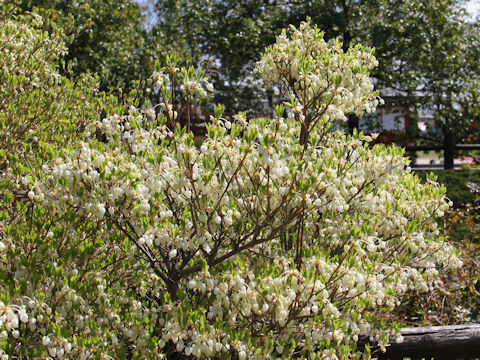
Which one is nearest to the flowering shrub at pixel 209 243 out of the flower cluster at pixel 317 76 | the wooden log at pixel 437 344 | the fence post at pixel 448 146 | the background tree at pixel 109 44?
the flower cluster at pixel 317 76

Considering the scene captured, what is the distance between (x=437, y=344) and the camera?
366cm

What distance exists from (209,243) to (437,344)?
6.71 ft

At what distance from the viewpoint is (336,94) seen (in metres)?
2.80

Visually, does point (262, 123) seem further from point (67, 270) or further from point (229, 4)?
point (229, 4)

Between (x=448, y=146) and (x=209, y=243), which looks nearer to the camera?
(x=209, y=243)

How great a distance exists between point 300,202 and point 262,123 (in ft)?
1.97

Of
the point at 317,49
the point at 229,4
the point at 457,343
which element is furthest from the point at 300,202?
the point at 229,4

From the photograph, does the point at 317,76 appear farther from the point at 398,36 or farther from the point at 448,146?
the point at 448,146

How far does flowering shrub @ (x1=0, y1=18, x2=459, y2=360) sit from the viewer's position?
2420mm

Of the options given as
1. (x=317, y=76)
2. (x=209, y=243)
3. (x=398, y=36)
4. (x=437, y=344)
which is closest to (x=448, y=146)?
(x=398, y=36)

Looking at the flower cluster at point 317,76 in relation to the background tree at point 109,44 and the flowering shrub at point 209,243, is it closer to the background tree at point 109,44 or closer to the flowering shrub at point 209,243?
the flowering shrub at point 209,243

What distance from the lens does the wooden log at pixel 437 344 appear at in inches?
141

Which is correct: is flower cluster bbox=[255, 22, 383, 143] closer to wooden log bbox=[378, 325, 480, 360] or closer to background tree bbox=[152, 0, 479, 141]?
wooden log bbox=[378, 325, 480, 360]

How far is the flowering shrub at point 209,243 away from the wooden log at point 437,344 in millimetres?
492
